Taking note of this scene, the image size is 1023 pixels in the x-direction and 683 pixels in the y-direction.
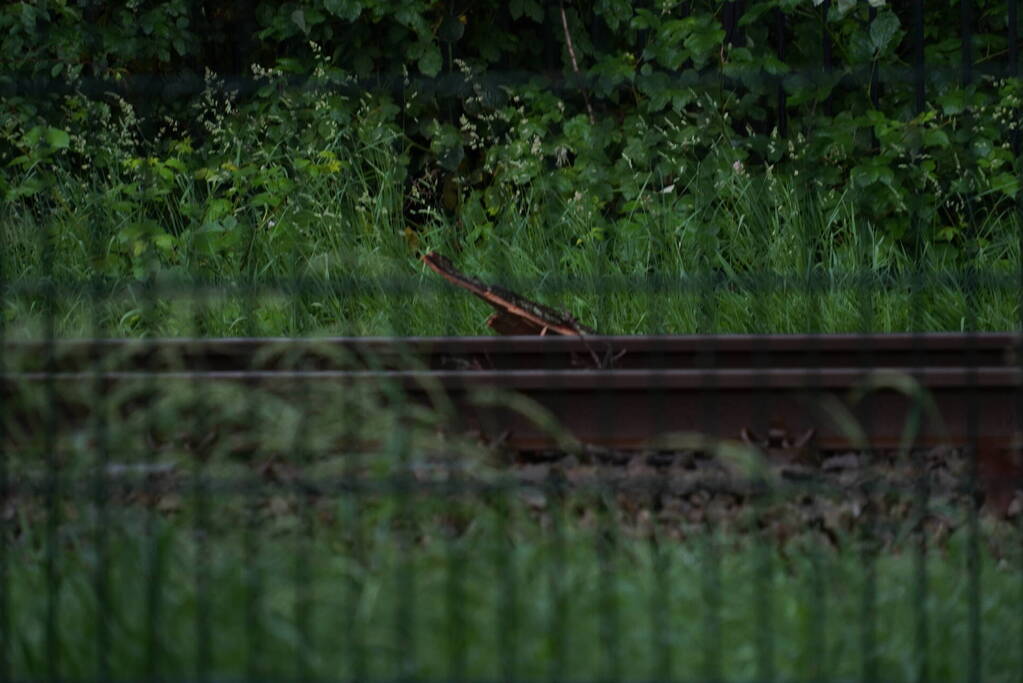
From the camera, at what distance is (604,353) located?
4445 mm

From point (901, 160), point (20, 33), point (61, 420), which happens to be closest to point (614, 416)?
point (61, 420)

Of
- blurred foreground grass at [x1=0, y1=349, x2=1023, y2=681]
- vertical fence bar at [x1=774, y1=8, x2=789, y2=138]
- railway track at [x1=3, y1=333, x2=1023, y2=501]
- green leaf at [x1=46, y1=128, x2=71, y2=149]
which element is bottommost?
blurred foreground grass at [x1=0, y1=349, x2=1023, y2=681]

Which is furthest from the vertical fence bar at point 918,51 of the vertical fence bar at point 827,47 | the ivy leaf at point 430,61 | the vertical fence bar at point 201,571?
the vertical fence bar at point 201,571

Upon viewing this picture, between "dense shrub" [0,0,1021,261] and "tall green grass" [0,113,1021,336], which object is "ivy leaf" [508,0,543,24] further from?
"tall green grass" [0,113,1021,336]

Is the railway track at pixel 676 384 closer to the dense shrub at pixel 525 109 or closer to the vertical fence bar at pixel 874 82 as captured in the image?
the dense shrub at pixel 525 109

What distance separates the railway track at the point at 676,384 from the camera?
12.0ft

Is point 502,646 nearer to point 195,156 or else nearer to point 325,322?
point 325,322

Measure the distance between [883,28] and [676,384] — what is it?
429 centimetres

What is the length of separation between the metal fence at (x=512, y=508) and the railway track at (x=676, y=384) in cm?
1

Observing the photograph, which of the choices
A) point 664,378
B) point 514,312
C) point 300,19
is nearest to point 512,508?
point 664,378

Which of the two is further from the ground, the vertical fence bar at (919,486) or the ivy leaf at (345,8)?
the ivy leaf at (345,8)

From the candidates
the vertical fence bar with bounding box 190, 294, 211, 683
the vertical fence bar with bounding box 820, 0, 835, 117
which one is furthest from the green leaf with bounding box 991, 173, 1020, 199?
the vertical fence bar with bounding box 190, 294, 211, 683

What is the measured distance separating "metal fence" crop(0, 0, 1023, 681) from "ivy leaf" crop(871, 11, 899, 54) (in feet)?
10.5

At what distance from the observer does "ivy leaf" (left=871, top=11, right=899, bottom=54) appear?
7488 mm
